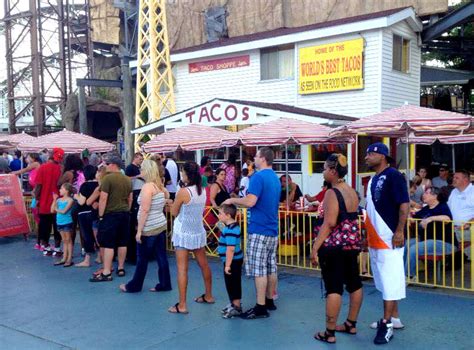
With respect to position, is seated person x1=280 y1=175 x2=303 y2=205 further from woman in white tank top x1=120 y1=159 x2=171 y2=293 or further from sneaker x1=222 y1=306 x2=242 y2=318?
sneaker x1=222 y1=306 x2=242 y2=318

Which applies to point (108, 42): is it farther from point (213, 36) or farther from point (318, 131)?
point (318, 131)

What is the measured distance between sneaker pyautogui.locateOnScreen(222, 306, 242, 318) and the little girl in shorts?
149 inches

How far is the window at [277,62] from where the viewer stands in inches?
655

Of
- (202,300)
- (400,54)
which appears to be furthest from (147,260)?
(400,54)

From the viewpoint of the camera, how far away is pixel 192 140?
1086 centimetres

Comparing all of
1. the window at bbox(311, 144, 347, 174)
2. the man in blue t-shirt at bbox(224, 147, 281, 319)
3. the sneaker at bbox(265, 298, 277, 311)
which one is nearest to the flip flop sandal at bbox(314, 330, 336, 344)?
the man in blue t-shirt at bbox(224, 147, 281, 319)

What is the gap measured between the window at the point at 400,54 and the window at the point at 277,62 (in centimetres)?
313

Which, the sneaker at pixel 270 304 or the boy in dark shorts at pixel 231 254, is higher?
the boy in dark shorts at pixel 231 254

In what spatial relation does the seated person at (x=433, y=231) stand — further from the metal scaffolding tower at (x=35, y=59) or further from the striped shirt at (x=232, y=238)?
the metal scaffolding tower at (x=35, y=59)

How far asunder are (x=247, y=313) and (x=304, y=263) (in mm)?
2531

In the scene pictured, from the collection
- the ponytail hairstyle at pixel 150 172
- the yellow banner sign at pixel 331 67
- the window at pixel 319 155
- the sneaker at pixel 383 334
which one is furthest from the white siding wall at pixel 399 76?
the sneaker at pixel 383 334

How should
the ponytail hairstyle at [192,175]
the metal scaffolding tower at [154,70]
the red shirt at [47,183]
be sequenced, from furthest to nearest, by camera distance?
the metal scaffolding tower at [154,70], the red shirt at [47,183], the ponytail hairstyle at [192,175]

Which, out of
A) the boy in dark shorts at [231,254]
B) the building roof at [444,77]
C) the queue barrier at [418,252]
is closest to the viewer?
the boy in dark shorts at [231,254]

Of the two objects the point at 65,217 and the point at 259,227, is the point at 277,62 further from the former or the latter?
the point at 259,227
